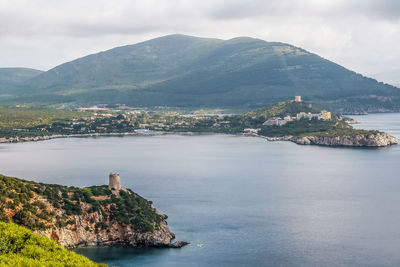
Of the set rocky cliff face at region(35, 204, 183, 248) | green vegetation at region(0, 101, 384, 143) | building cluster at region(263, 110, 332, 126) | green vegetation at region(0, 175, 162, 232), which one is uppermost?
building cluster at region(263, 110, 332, 126)

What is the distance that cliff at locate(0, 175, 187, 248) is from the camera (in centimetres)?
3822

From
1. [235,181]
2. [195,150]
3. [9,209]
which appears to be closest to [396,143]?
[195,150]

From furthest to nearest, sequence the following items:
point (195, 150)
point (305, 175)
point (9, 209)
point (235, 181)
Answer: point (195, 150) < point (305, 175) < point (235, 181) < point (9, 209)

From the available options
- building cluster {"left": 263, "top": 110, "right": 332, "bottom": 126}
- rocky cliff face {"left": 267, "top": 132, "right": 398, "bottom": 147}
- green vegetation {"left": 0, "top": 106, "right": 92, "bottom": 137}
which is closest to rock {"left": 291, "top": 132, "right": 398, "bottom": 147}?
rocky cliff face {"left": 267, "top": 132, "right": 398, "bottom": 147}

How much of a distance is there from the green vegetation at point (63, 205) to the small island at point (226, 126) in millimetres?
67575

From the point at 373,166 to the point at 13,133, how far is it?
66455 mm

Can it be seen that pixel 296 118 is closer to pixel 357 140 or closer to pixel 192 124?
pixel 192 124

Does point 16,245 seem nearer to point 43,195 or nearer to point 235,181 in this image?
point 43,195

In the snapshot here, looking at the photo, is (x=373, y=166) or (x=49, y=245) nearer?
(x=49, y=245)

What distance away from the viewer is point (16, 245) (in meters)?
27.2

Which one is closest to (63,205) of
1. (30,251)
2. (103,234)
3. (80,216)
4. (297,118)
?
(80,216)

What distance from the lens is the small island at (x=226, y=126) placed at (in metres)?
107

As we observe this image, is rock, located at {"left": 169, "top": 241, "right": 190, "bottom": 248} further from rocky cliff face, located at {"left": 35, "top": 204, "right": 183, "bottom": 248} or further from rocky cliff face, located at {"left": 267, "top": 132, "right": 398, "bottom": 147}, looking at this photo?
rocky cliff face, located at {"left": 267, "top": 132, "right": 398, "bottom": 147}

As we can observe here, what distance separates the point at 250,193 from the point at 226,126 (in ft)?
267
